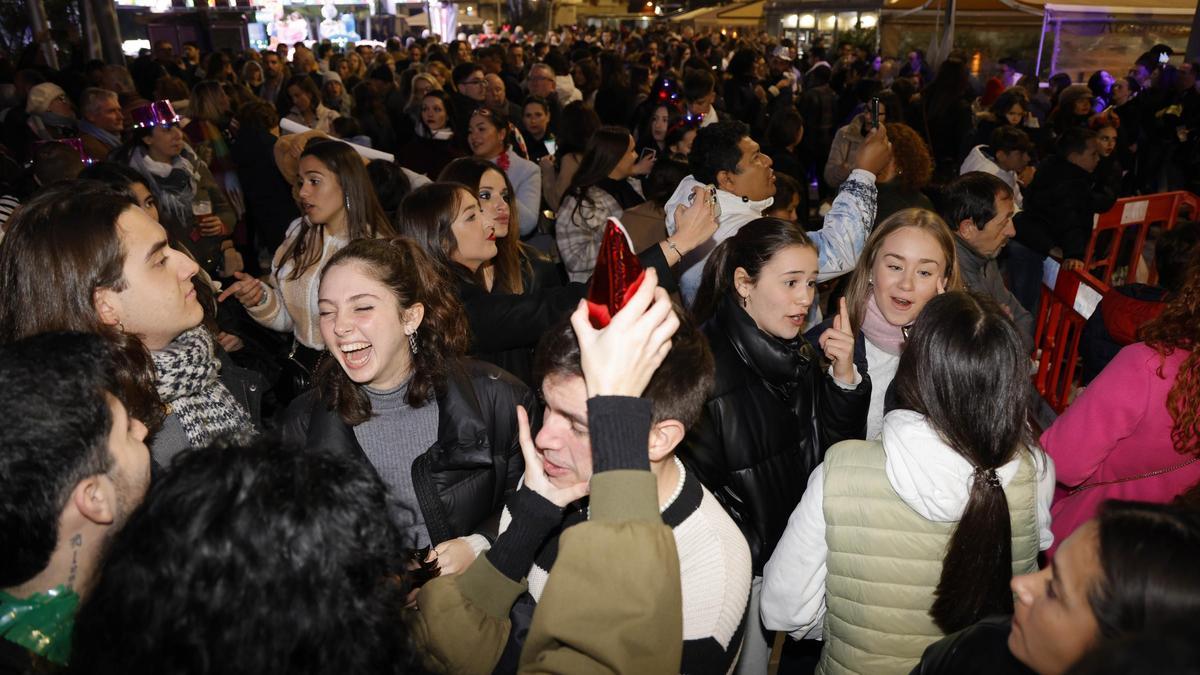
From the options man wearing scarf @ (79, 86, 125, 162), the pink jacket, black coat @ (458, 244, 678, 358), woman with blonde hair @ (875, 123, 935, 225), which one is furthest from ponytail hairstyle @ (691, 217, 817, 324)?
man wearing scarf @ (79, 86, 125, 162)

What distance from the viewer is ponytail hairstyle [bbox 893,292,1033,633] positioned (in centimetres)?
189

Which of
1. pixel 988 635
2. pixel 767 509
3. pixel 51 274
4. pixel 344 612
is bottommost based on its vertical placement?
pixel 767 509

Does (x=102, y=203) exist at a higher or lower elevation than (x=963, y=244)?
higher

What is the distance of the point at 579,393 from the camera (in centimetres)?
178

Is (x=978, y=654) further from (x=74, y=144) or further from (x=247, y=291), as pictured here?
(x=74, y=144)

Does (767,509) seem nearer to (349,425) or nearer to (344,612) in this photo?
(349,425)


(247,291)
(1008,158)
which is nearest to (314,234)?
(247,291)

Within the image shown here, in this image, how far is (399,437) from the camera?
2.38 meters

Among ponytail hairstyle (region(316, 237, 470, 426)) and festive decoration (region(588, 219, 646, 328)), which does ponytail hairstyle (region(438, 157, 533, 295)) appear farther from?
festive decoration (region(588, 219, 646, 328))

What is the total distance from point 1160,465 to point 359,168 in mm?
3408

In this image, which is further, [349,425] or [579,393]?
[349,425]

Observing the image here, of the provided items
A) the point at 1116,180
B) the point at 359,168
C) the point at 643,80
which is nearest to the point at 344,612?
the point at 359,168

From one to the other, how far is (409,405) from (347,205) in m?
1.71

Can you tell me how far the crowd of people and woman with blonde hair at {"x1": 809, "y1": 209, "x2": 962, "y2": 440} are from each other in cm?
1
